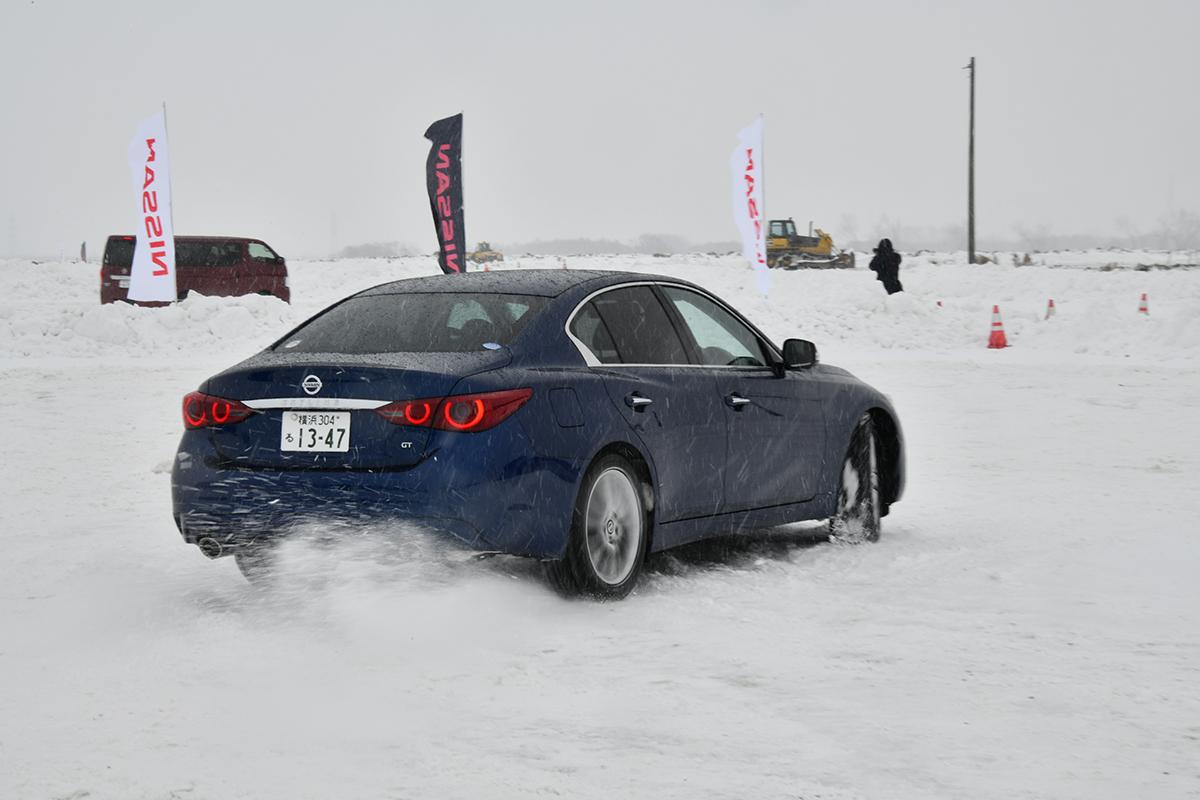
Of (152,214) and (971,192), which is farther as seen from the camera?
(971,192)

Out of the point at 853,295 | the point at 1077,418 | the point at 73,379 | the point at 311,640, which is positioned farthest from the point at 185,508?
the point at 853,295

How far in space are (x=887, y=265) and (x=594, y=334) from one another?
25.7 m

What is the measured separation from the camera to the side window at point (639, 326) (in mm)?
6301

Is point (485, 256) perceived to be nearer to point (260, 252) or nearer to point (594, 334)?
point (260, 252)

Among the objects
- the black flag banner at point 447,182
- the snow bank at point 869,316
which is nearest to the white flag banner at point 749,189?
the snow bank at point 869,316

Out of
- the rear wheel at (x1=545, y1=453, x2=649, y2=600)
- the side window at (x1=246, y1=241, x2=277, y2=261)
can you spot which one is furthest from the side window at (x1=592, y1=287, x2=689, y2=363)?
the side window at (x1=246, y1=241, x2=277, y2=261)

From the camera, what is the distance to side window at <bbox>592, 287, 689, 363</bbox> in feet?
20.7

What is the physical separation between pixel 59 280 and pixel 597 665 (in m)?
45.4

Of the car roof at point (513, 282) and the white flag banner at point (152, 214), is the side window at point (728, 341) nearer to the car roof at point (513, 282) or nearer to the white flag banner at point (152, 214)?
the car roof at point (513, 282)

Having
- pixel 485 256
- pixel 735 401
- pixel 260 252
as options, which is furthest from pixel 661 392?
pixel 485 256

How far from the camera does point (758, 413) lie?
6.93 metres

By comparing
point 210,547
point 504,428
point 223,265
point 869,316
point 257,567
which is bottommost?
point 257,567

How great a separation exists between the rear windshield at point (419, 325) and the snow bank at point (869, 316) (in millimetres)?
18228

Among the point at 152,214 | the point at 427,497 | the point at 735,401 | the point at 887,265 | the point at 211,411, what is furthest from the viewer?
the point at 887,265
